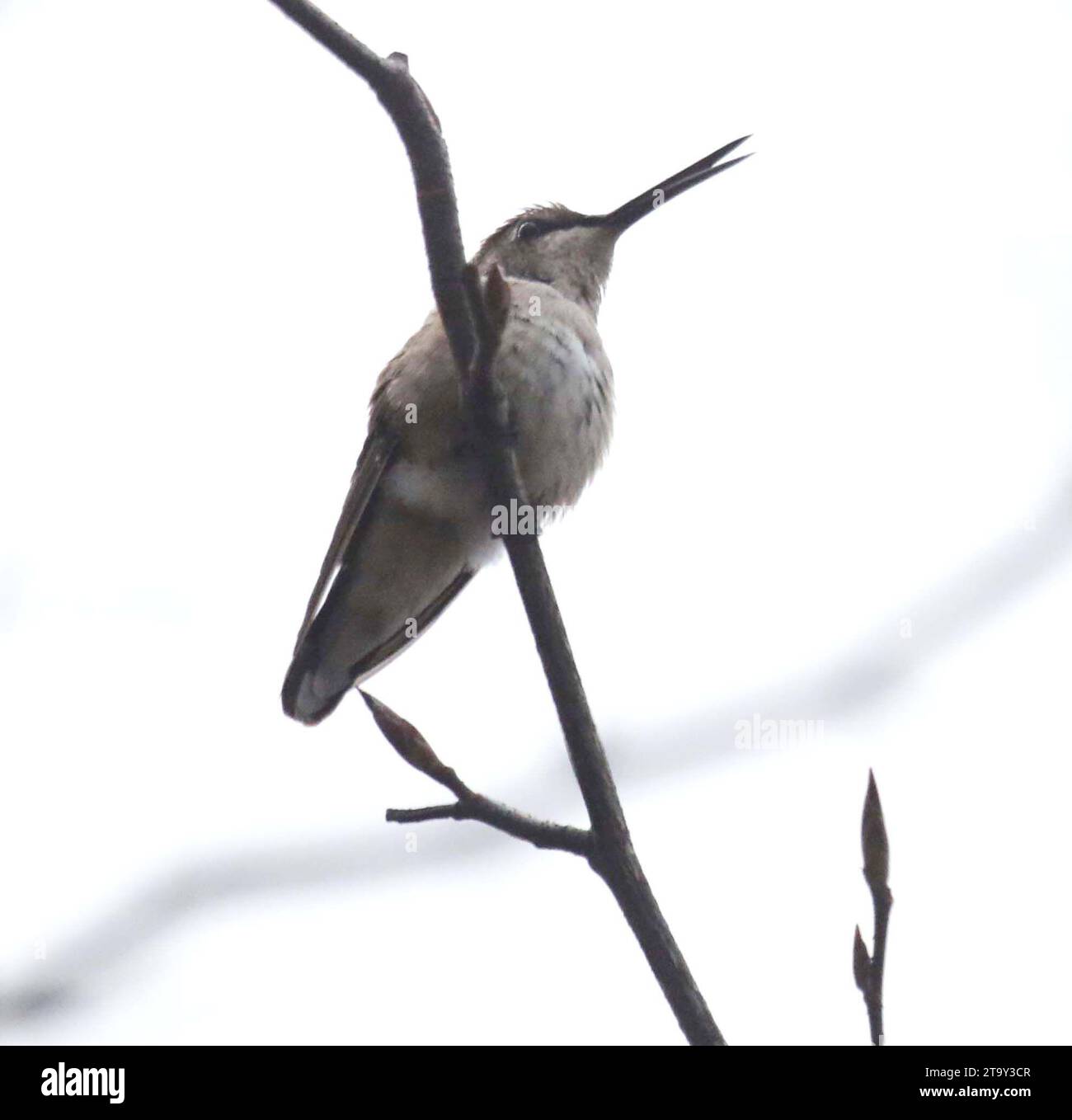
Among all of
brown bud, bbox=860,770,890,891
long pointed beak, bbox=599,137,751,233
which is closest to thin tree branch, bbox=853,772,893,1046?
brown bud, bbox=860,770,890,891

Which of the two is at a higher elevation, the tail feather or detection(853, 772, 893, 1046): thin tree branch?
the tail feather

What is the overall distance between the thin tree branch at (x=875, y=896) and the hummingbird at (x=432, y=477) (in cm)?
270

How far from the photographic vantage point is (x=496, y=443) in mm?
3605

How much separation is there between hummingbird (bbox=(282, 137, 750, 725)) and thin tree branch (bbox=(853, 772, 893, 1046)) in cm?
270

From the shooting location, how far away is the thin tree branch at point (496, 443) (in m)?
3.00

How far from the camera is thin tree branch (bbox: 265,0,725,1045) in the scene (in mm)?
3000

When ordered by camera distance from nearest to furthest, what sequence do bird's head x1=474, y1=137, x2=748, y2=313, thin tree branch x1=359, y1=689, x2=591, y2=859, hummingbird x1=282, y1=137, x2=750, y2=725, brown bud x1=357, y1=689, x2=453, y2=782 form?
thin tree branch x1=359, y1=689, x2=591, y2=859, brown bud x1=357, y1=689, x2=453, y2=782, hummingbird x1=282, y1=137, x2=750, y2=725, bird's head x1=474, y1=137, x2=748, y2=313

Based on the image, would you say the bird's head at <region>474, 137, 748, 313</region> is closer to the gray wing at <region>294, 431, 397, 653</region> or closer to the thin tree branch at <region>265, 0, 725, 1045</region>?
the gray wing at <region>294, 431, 397, 653</region>

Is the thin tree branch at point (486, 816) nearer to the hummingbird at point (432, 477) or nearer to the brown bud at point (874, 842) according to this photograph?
the brown bud at point (874, 842)

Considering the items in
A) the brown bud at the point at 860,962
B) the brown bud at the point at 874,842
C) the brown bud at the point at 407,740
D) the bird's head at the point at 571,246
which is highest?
the bird's head at the point at 571,246

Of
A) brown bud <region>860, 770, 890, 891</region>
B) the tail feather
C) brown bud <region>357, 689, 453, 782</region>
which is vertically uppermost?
the tail feather

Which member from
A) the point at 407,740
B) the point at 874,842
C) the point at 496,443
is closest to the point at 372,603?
the point at 496,443

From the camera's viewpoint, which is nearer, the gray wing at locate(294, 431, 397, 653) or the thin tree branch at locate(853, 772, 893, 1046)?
the thin tree branch at locate(853, 772, 893, 1046)

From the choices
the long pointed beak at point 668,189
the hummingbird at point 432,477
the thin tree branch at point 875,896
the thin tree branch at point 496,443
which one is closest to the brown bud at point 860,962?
the thin tree branch at point 875,896
